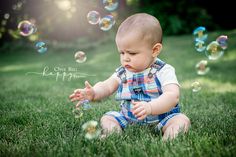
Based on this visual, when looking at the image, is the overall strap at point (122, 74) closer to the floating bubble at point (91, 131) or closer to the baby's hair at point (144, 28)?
the baby's hair at point (144, 28)

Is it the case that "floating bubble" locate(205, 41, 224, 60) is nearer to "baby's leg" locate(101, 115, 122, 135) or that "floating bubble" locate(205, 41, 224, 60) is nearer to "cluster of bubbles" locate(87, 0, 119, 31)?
"cluster of bubbles" locate(87, 0, 119, 31)

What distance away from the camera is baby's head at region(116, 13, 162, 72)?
2605 millimetres

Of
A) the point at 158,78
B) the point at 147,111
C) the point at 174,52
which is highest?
the point at 174,52

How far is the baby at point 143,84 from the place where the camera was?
8.49 feet

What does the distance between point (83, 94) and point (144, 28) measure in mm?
679

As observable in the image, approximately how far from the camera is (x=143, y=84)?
279 cm

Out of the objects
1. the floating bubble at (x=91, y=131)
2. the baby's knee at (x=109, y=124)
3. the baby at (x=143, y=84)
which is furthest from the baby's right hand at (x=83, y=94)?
the floating bubble at (x=91, y=131)

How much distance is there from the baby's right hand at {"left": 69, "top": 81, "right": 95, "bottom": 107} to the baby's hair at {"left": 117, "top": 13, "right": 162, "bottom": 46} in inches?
19.2

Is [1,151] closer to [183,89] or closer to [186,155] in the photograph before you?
[186,155]

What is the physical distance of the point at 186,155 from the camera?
2008 mm

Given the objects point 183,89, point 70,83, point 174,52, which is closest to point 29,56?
point 174,52

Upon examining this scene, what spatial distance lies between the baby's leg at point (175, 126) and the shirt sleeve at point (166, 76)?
10.1 inches

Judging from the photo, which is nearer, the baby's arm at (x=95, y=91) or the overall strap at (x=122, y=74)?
the baby's arm at (x=95, y=91)

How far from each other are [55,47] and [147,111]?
37.9 feet
